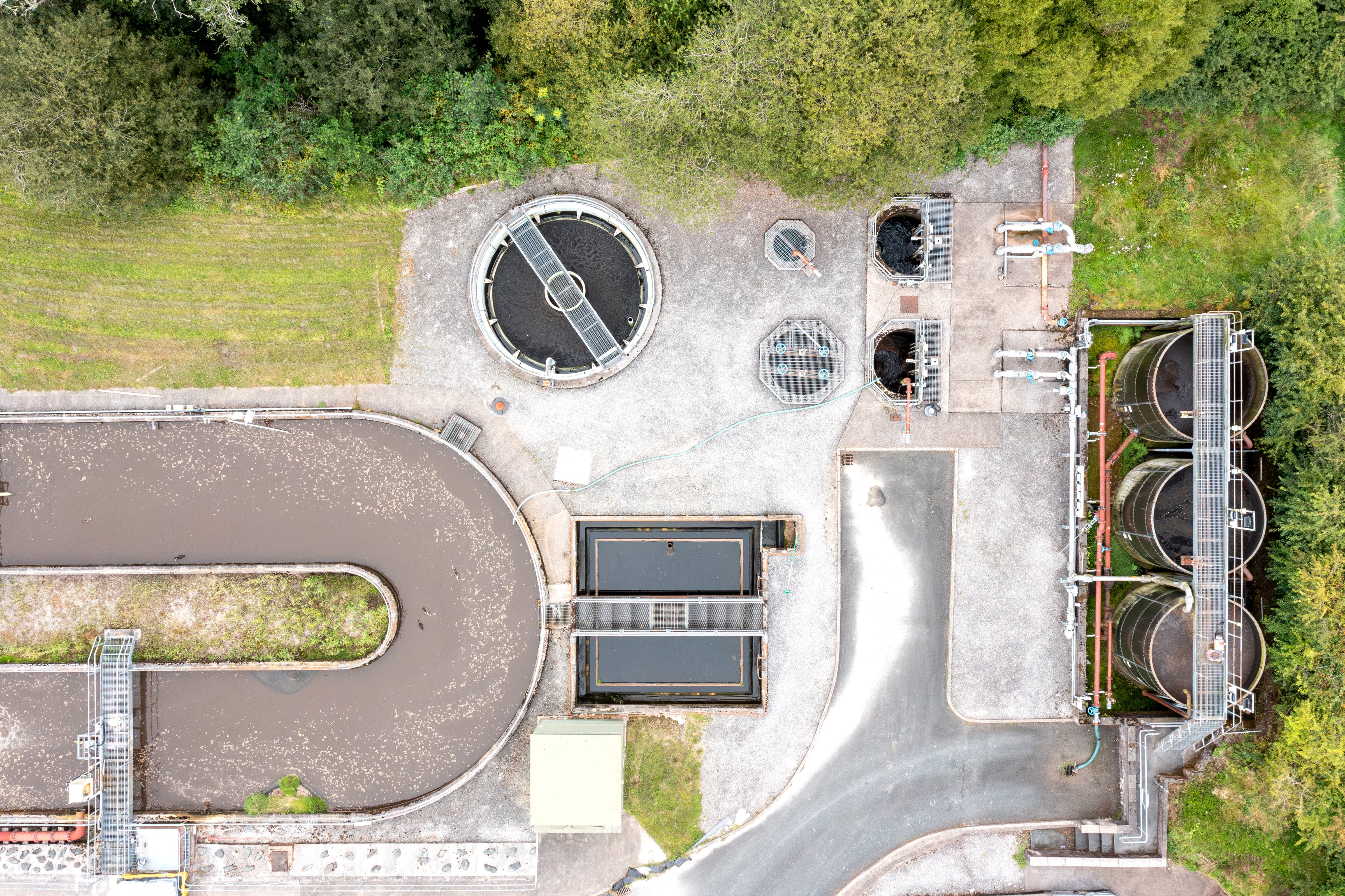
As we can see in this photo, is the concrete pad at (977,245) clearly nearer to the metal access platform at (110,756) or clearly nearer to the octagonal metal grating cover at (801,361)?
the octagonal metal grating cover at (801,361)

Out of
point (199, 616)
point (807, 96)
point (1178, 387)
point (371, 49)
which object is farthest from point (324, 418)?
point (1178, 387)

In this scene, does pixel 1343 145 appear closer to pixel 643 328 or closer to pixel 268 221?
pixel 643 328

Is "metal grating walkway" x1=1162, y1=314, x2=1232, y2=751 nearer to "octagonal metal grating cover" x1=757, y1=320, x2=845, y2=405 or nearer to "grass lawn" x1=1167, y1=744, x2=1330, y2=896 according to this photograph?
"grass lawn" x1=1167, y1=744, x2=1330, y2=896

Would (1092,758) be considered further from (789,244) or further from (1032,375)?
(789,244)

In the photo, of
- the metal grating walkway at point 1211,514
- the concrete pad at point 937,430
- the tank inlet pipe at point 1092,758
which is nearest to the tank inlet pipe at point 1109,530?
the tank inlet pipe at point 1092,758

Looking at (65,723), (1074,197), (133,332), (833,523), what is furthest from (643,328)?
(65,723)

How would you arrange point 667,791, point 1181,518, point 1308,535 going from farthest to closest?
point 667,791 → point 1181,518 → point 1308,535
